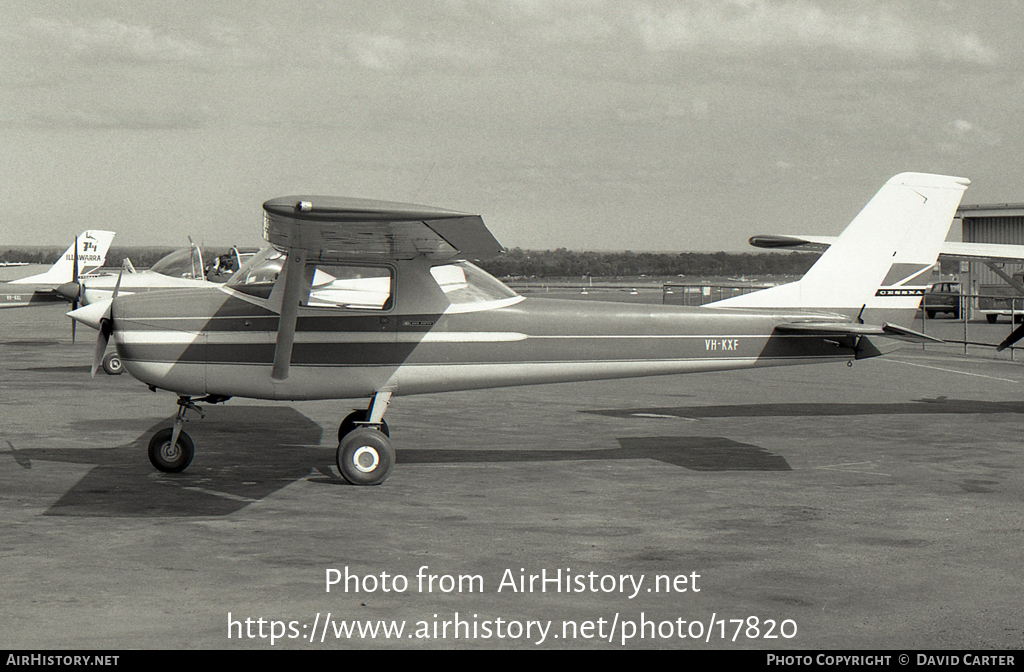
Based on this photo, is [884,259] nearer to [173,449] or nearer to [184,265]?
[173,449]

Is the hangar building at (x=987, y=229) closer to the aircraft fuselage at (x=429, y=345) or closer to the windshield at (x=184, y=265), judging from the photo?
the windshield at (x=184, y=265)

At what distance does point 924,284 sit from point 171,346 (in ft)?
25.8

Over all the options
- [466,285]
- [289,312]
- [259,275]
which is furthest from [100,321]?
[466,285]

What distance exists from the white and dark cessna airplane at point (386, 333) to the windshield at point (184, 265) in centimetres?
903

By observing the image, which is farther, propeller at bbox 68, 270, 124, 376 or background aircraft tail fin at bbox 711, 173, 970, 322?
background aircraft tail fin at bbox 711, 173, 970, 322

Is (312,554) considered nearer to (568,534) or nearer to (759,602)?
(568,534)

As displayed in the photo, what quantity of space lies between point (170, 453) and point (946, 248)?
13.4 m

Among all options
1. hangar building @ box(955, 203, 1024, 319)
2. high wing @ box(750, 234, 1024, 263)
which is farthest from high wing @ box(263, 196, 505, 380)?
hangar building @ box(955, 203, 1024, 319)

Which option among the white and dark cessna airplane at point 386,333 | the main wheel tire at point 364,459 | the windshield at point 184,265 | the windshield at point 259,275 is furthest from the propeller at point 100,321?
the windshield at point 184,265

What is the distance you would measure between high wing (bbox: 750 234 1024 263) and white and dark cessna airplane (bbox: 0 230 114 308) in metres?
19.3

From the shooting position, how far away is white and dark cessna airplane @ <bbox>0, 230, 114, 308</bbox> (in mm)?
26906

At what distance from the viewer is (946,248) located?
1700 centimetres

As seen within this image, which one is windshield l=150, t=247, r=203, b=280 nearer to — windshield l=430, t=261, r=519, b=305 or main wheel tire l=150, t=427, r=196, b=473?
main wheel tire l=150, t=427, r=196, b=473

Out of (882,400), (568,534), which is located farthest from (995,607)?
(882,400)
